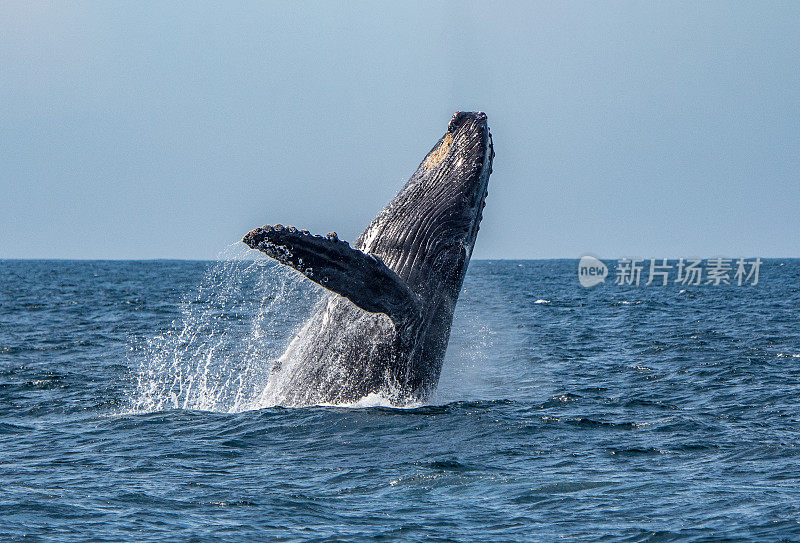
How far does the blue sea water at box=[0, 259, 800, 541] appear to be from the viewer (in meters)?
6.74

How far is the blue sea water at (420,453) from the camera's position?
6742 millimetres

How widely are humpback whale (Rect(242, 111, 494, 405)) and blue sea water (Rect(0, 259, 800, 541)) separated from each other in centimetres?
34

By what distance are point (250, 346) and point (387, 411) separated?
11.0 m

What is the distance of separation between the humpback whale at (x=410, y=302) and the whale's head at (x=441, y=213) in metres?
0.01

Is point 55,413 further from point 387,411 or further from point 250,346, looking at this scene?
point 250,346

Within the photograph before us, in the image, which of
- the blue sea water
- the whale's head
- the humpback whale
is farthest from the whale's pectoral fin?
the blue sea water

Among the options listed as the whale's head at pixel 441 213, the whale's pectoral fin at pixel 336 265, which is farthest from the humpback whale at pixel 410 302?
the whale's pectoral fin at pixel 336 265

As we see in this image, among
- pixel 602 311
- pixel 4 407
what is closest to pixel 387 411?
pixel 4 407

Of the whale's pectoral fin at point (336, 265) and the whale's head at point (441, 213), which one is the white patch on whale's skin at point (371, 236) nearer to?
the whale's head at point (441, 213)

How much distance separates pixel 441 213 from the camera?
10.4m

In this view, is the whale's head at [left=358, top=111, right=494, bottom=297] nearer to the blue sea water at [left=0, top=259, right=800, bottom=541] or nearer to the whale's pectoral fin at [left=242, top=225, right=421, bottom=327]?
the whale's pectoral fin at [left=242, top=225, right=421, bottom=327]

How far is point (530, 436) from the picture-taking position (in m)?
9.70

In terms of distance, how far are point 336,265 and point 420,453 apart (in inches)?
72.9

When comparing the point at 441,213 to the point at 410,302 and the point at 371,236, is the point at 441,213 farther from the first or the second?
the point at 410,302
